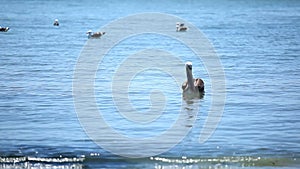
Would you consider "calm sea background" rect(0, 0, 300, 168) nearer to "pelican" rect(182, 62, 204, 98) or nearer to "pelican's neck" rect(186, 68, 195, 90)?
"pelican" rect(182, 62, 204, 98)

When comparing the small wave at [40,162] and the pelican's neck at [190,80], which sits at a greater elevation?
the pelican's neck at [190,80]

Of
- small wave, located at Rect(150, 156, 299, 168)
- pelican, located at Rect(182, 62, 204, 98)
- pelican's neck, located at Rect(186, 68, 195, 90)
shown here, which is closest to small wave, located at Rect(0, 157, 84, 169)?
small wave, located at Rect(150, 156, 299, 168)

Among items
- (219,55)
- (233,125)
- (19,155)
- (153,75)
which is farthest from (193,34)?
(19,155)

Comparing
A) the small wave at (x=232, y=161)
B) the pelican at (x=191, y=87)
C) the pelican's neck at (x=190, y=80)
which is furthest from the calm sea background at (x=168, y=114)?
the pelican's neck at (x=190, y=80)

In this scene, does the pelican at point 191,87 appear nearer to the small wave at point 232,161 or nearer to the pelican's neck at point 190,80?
the pelican's neck at point 190,80

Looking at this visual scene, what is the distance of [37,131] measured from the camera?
784 inches

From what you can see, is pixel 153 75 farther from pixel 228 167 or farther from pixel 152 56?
pixel 228 167

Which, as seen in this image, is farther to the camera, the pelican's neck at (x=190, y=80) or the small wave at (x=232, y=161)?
the pelican's neck at (x=190, y=80)

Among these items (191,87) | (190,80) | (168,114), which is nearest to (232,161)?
(168,114)

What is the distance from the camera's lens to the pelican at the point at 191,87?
26.0 m

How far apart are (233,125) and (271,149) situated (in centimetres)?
272

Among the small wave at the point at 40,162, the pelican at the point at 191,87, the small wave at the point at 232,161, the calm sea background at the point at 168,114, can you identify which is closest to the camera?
the small wave at the point at 40,162

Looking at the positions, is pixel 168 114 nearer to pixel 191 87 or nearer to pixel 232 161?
pixel 191 87

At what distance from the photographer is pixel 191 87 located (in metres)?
26.1
